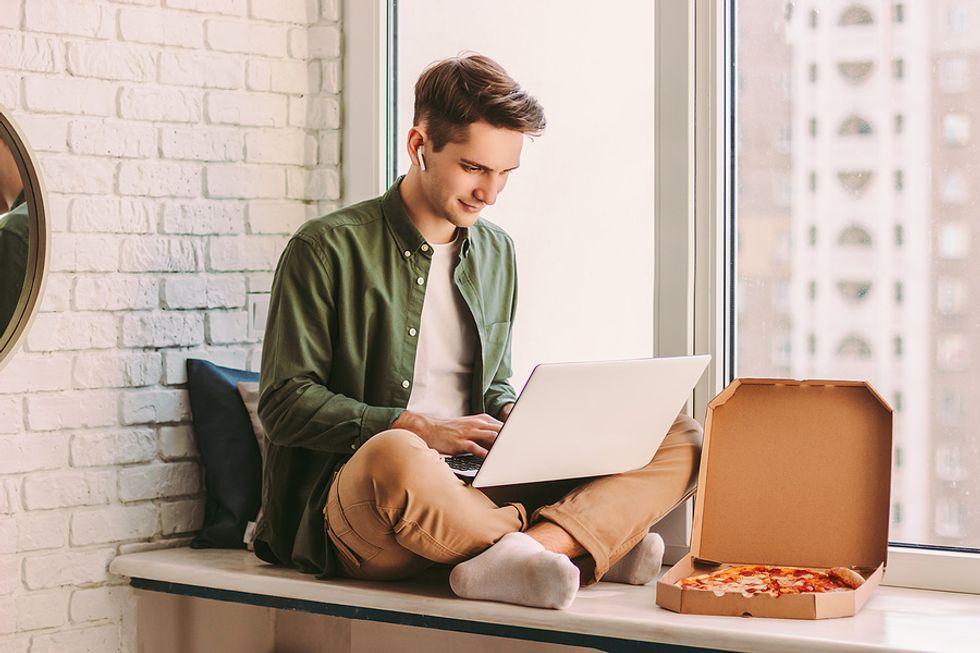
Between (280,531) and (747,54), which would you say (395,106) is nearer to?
(747,54)

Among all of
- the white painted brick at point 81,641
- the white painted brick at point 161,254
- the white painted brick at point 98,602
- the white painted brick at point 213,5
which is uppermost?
the white painted brick at point 213,5

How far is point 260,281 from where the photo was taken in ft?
9.55

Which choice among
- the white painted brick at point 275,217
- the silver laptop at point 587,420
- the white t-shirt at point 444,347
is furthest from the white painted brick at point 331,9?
the silver laptop at point 587,420

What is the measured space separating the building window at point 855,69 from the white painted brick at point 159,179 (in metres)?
1.34

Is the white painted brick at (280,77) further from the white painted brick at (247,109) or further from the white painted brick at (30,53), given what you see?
the white painted brick at (30,53)

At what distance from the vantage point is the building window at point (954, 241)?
226cm

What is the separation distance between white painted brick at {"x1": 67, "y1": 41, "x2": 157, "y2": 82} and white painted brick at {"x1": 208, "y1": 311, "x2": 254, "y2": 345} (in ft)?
1.73

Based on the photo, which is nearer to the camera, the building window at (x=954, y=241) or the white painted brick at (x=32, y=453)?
the building window at (x=954, y=241)

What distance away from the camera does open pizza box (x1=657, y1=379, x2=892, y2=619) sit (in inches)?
85.5

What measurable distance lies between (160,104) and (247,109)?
0.75ft

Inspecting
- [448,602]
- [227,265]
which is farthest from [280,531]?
[227,265]

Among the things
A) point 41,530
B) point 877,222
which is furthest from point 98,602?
point 877,222

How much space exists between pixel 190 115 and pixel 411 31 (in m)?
0.55

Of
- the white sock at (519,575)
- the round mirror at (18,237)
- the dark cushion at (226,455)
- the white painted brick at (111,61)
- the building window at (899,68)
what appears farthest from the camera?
the dark cushion at (226,455)
